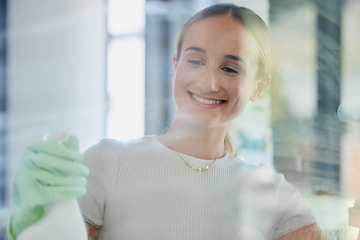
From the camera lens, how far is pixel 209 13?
46 centimetres

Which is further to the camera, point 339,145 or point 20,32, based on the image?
point 20,32

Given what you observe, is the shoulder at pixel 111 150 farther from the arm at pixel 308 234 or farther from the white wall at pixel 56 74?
the arm at pixel 308 234

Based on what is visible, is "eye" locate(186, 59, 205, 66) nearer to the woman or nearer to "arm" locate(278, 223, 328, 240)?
the woman

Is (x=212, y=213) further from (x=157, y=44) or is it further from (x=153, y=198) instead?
(x=157, y=44)

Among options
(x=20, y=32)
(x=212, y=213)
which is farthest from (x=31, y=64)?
(x=212, y=213)

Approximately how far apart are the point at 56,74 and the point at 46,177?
211mm

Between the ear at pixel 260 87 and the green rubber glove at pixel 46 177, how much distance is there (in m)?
0.22

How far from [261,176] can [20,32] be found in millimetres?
387

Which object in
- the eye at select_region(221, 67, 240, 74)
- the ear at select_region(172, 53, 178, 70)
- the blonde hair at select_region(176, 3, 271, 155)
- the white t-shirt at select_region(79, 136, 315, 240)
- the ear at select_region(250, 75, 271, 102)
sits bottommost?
the white t-shirt at select_region(79, 136, 315, 240)

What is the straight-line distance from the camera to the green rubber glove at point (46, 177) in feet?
1.10

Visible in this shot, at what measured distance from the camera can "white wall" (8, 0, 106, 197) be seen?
49 cm

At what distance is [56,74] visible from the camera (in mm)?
512

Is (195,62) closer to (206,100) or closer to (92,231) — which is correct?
A: (206,100)

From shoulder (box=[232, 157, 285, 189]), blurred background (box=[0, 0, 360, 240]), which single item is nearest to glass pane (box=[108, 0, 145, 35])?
blurred background (box=[0, 0, 360, 240])
